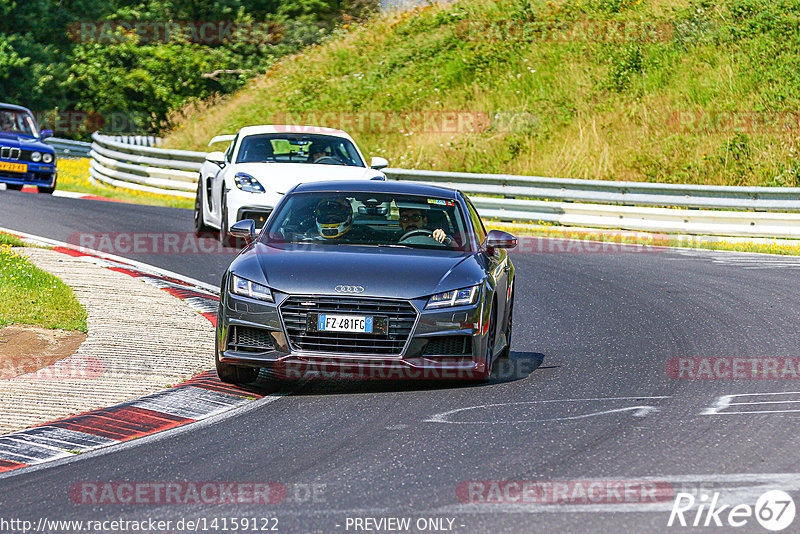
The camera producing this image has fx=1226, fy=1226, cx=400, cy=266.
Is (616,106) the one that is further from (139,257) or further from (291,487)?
(291,487)

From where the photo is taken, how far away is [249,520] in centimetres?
530

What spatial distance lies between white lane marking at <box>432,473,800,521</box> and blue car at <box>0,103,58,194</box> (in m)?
20.2

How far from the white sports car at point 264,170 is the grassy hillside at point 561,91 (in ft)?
34.4

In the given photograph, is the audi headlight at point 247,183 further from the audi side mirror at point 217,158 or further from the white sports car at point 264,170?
the audi side mirror at point 217,158

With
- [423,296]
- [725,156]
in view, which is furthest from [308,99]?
[423,296]

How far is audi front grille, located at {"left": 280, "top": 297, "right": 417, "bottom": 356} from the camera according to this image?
802cm

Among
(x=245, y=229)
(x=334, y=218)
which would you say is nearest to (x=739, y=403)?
(x=334, y=218)

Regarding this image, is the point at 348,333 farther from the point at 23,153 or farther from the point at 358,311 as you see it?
the point at 23,153

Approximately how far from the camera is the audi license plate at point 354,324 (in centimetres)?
802

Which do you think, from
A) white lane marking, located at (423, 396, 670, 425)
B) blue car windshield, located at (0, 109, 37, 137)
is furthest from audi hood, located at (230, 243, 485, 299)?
blue car windshield, located at (0, 109, 37, 137)

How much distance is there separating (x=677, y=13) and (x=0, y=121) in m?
17.6

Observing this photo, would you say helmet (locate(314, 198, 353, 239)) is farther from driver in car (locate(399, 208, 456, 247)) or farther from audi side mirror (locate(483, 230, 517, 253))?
audi side mirror (locate(483, 230, 517, 253))

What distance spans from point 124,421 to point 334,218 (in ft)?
8.51

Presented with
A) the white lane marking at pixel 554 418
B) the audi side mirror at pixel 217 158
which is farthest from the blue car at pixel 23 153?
the white lane marking at pixel 554 418
